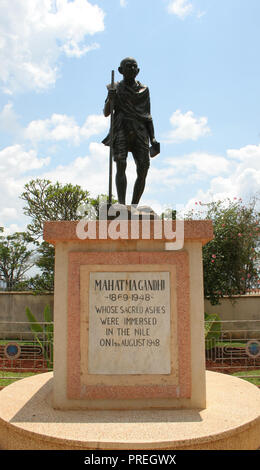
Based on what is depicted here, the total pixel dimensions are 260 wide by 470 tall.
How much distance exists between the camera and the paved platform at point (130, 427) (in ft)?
8.43

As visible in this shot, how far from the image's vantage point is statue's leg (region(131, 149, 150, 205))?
Answer: 438 centimetres

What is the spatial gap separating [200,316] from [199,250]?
628 millimetres

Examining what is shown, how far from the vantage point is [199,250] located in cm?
354

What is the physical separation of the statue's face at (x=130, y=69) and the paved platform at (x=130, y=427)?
12.0 ft

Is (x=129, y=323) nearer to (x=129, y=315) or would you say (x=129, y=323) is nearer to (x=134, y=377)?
(x=129, y=315)

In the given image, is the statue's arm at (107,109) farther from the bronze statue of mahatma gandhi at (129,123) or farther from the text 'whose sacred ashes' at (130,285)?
the text 'whose sacred ashes' at (130,285)

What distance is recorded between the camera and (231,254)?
12.8 meters

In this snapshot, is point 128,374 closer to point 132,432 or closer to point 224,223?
point 132,432

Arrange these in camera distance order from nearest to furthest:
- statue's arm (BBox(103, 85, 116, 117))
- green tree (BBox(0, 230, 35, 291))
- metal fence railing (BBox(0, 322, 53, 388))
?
statue's arm (BBox(103, 85, 116, 117)), metal fence railing (BBox(0, 322, 53, 388)), green tree (BBox(0, 230, 35, 291))

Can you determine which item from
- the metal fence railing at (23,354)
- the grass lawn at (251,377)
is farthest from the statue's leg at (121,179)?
the grass lawn at (251,377)

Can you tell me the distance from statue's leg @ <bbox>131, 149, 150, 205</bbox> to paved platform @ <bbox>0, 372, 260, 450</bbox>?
2.37m

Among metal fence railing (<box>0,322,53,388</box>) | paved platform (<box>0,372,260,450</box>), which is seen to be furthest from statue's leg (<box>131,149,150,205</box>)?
metal fence railing (<box>0,322,53,388</box>)

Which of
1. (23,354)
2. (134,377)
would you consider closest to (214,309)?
(23,354)

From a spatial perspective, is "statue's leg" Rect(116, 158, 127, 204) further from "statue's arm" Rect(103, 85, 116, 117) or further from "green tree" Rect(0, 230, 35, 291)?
"green tree" Rect(0, 230, 35, 291)
